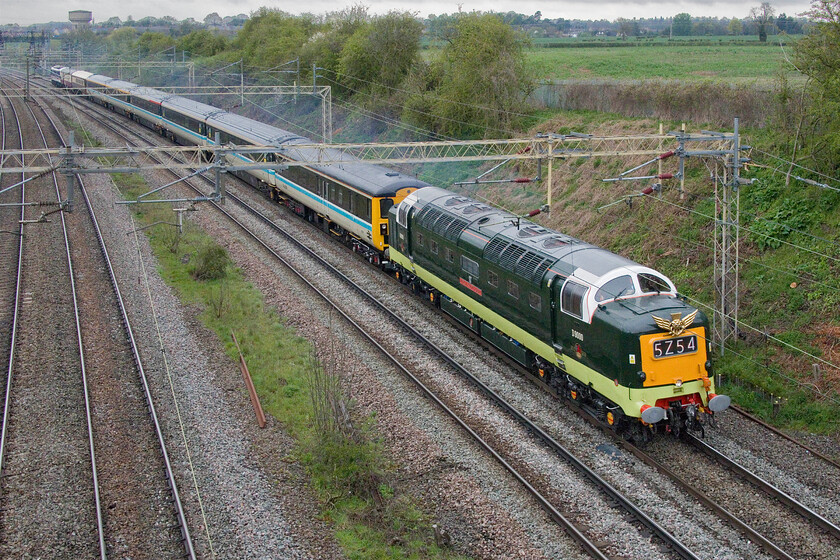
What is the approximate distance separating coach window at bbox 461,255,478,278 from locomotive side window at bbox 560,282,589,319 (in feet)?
13.5

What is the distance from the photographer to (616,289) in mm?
15914

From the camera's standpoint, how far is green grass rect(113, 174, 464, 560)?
13016 millimetres

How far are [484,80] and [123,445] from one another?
31.2m

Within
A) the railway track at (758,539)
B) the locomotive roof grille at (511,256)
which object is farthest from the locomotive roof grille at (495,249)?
the railway track at (758,539)

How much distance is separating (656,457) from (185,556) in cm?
891

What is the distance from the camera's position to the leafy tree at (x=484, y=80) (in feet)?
137

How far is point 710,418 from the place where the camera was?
16953 mm

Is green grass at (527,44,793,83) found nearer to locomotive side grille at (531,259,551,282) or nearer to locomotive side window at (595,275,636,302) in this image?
locomotive side grille at (531,259,551,282)

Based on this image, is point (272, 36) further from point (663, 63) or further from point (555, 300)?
point (555, 300)

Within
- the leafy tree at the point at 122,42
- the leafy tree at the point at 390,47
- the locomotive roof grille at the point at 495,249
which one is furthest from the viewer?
the leafy tree at the point at 122,42

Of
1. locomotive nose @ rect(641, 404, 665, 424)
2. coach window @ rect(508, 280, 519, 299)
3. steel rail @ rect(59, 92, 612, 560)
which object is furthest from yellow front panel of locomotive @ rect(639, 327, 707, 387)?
coach window @ rect(508, 280, 519, 299)

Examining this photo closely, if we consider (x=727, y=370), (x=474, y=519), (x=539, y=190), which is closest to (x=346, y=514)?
(x=474, y=519)

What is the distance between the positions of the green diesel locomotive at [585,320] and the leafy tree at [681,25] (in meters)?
92.6

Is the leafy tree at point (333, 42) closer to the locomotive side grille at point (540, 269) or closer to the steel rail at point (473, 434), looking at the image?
the steel rail at point (473, 434)
